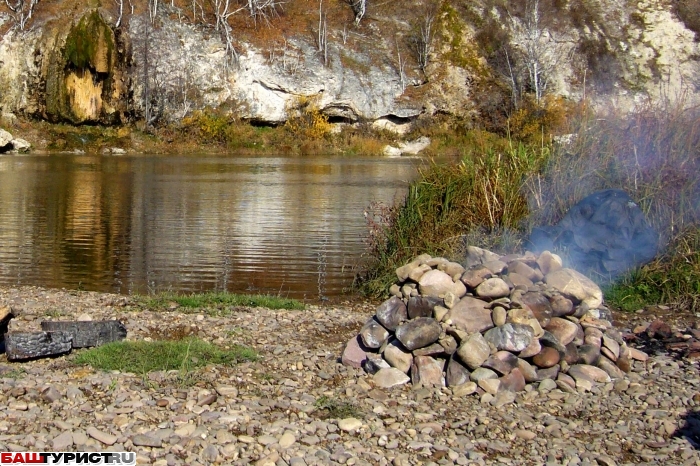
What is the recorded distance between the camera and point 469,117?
64250mm

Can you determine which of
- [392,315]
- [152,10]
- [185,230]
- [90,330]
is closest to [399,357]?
[392,315]

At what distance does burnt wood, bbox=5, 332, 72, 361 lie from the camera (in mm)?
7543

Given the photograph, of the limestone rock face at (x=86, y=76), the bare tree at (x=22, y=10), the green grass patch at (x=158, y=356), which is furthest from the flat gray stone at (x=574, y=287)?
the bare tree at (x=22, y=10)

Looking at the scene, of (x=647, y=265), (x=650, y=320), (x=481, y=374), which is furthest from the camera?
(x=647, y=265)

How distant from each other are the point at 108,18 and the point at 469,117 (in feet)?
96.3

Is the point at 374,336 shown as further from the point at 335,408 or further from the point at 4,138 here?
the point at 4,138

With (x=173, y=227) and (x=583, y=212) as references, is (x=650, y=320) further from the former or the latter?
(x=173, y=227)

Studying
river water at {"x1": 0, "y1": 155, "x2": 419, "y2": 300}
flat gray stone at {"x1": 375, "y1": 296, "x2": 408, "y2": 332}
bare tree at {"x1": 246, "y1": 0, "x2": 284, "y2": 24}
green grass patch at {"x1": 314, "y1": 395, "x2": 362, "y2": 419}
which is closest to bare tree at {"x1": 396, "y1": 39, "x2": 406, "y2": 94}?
bare tree at {"x1": 246, "y1": 0, "x2": 284, "y2": 24}

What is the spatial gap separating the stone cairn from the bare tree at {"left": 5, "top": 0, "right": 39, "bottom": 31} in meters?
58.5

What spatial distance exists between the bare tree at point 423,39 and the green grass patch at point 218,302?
187 ft

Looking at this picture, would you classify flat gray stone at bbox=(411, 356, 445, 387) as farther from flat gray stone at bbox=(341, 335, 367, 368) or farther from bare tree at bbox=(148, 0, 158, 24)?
bare tree at bbox=(148, 0, 158, 24)

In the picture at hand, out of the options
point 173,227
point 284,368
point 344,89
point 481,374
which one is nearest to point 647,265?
point 481,374

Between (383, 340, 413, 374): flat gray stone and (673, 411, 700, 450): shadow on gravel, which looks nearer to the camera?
(673, 411, 700, 450): shadow on gravel

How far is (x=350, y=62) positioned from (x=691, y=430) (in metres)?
59.2
